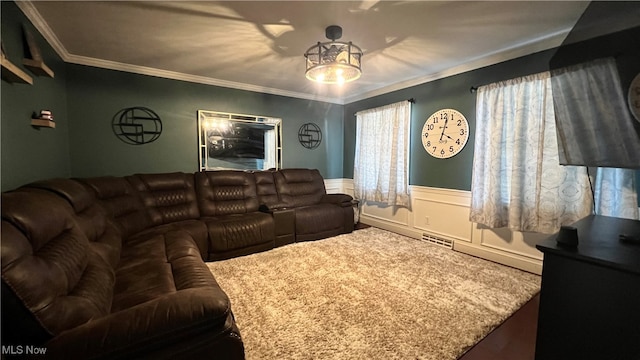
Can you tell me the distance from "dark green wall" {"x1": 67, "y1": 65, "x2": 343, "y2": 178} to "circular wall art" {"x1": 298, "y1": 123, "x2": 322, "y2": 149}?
3.9 inches

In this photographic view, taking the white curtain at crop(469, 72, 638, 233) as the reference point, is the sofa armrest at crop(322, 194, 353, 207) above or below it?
below

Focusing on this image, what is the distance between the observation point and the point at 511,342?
1625 mm

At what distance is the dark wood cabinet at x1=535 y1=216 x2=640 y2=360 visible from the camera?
102cm

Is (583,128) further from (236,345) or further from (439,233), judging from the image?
(236,345)

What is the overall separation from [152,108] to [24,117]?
5.20 feet

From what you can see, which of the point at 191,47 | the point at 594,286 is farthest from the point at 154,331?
the point at 191,47

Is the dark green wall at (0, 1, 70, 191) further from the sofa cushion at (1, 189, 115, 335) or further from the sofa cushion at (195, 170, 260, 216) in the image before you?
the sofa cushion at (195, 170, 260, 216)

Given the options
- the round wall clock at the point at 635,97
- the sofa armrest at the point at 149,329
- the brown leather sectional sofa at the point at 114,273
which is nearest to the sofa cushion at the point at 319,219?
the brown leather sectional sofa at the point at 114,273

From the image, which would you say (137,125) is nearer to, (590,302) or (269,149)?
(269,149)

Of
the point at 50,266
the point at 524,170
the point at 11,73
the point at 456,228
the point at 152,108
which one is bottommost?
the point at 456,228

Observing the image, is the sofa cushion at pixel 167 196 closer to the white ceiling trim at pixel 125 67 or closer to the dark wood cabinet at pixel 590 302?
the white ceiling trim at pixel 125 67

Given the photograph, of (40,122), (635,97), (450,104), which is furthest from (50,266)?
(450,104)

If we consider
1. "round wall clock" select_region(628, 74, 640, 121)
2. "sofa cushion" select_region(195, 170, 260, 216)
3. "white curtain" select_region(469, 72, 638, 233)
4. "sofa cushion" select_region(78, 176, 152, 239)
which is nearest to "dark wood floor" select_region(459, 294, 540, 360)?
"white curtain" select_region(469, 72, 638, 233)

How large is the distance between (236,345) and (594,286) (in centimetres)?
156
